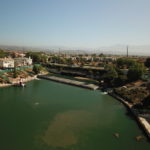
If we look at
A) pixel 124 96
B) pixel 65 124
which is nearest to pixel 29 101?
pixel 65 124

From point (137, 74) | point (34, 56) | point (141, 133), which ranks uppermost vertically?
point (34, 56)

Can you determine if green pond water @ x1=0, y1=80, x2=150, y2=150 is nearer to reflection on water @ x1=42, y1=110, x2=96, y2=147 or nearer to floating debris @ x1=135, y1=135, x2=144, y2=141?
reflection on water @ x1=42, y1=110, x2=96, y2=147

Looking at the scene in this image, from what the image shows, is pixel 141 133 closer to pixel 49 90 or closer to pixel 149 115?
pixel 149 115

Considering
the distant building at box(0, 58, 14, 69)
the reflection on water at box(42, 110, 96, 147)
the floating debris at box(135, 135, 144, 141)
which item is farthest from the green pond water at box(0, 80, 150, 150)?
the distant building at box(0, 58, 14, 69)

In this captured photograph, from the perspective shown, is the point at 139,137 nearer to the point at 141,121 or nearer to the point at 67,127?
the point at 141,121

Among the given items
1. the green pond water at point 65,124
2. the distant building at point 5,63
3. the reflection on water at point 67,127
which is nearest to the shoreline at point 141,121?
the green pond water at point 65,124

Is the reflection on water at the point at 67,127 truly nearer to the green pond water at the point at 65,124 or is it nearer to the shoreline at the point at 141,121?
the green pond water at the point at 65,124

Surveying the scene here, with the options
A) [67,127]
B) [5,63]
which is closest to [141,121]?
[67,127]

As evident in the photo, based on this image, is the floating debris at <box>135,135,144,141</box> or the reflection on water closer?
the reflection on water
